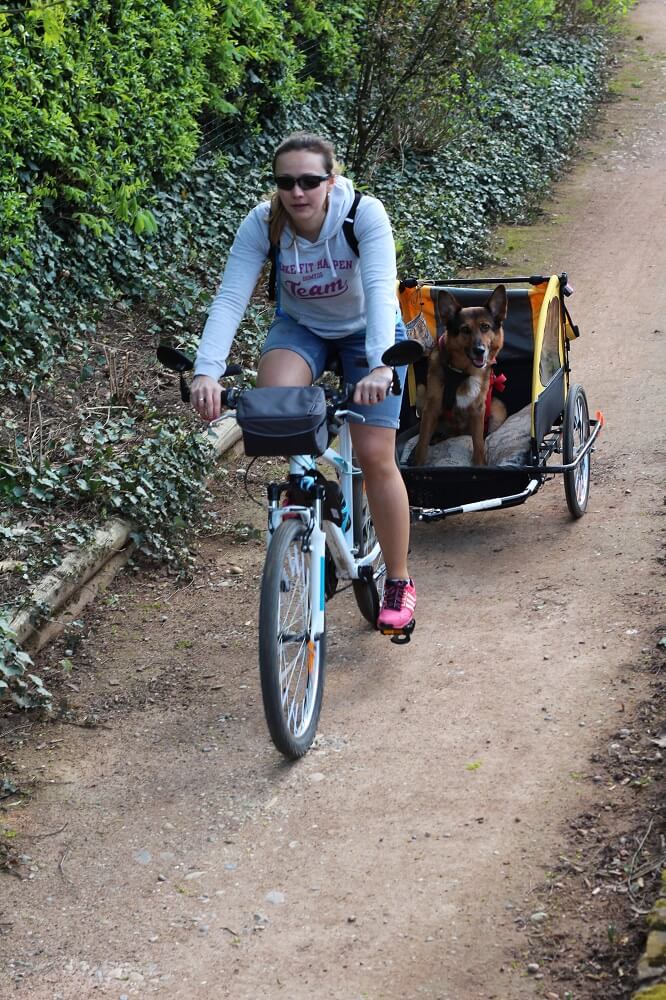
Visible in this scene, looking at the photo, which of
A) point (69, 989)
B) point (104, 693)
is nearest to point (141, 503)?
point (104, 693)

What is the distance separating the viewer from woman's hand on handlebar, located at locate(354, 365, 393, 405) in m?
4.11

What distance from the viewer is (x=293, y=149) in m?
4.26

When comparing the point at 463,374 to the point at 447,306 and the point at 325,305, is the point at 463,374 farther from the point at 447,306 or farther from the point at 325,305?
the point at 325,305

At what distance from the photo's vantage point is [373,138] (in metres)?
12.1

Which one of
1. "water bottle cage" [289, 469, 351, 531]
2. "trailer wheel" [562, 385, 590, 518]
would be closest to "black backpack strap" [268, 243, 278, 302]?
"water bottle cage" [289, 469, 351, 531]

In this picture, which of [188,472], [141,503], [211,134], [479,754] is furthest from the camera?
[211,134]

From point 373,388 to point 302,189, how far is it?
0.79 meters

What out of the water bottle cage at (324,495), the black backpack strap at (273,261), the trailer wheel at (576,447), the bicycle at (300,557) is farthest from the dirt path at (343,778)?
the black backpack strap at (273,261)

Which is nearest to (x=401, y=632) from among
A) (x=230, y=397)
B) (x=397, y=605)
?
(x=397, y=605)

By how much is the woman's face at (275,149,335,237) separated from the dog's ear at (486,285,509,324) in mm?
1978

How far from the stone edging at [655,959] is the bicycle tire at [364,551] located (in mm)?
2176

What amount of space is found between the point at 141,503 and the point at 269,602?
2341 millimetres

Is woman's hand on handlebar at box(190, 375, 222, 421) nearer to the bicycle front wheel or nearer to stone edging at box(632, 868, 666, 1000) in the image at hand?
the bicycle front wheel

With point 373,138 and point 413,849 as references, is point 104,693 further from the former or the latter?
point 373,138
